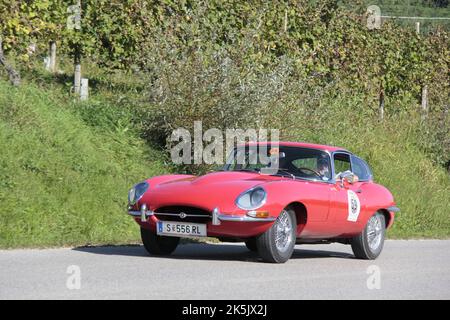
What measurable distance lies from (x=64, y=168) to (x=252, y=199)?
6487mm

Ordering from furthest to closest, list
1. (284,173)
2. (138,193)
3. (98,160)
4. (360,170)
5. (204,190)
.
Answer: (98,160) < (360,170) < (284,173) < (138,193) < (204,190)

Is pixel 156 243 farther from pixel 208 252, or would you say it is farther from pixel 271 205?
pixel 271 205

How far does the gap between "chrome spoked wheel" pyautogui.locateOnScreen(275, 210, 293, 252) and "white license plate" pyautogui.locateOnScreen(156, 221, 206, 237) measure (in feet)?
2.88

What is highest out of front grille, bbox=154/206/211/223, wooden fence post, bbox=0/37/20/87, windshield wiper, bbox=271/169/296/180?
wooden fence post, bbox=0/37/20/87

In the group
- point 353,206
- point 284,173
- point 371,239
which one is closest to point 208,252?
point 284,173

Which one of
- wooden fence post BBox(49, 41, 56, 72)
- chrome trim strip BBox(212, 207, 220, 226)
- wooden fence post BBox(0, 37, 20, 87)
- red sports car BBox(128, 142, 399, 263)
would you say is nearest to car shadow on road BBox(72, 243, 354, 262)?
red sports car BBox(128, 142, 399, 263)

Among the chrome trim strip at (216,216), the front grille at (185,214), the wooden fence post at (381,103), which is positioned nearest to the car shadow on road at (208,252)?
the front grille at (185,214)

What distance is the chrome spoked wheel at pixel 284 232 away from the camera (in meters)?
11.2

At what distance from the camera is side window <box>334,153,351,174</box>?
521 inches

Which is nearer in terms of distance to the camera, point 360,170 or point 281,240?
point 281,240

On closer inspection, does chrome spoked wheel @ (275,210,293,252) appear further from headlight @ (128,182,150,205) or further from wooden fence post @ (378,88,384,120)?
wooden fence post @ (378,88,384,120)

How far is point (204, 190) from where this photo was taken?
1115 centimetres

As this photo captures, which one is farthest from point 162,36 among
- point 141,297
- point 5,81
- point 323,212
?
point 141,297

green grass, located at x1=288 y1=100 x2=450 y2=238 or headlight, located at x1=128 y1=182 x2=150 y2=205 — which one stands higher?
headlight, located at x1=128 y1=182 x2=150 y2=205
